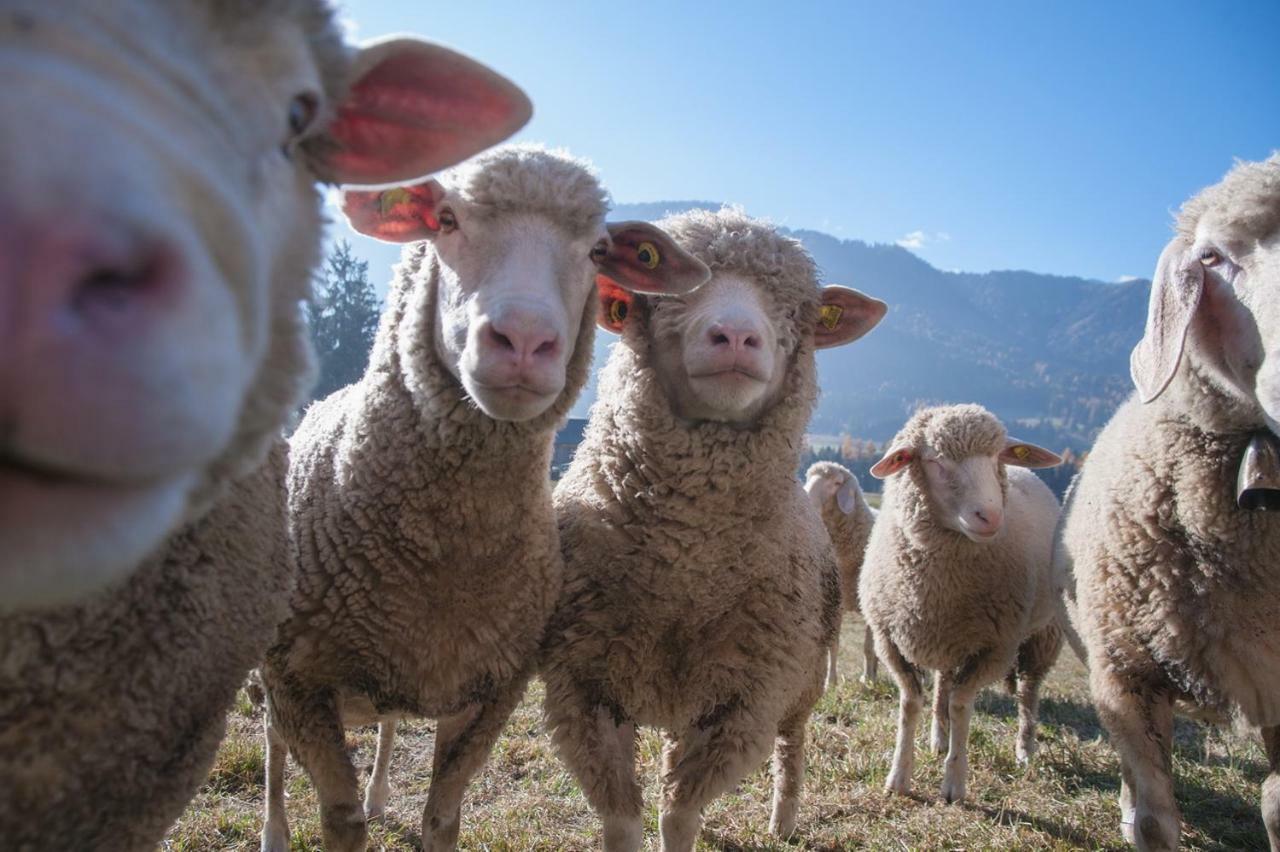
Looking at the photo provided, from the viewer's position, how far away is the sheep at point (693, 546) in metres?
2.59

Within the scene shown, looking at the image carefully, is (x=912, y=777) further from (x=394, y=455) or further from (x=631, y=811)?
(x=394, y=455)

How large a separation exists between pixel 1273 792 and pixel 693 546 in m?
2.21

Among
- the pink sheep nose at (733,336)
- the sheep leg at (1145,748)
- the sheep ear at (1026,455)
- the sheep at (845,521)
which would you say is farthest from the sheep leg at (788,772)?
the sheep at (845,521)

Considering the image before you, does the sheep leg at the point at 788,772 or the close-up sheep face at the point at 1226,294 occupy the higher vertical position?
the close-up sheep face at the point at 1226,294

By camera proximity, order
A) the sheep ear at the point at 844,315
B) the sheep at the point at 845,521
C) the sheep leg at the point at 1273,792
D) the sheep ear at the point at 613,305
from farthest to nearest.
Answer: the sheep at the point at 845,521 < the sheep ear at the point at 844,315 < the sheep ear at the point at 613,305 < the sheep leg at the point at 1273,792

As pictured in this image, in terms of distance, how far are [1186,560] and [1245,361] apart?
0.71m

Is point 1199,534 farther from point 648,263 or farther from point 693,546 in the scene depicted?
point 648,263

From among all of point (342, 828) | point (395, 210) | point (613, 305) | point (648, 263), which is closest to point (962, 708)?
point (613, 305)

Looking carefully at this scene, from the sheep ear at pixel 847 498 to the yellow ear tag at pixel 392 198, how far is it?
6034mm

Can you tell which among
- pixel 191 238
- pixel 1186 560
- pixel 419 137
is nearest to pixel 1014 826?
pixel 1186 560

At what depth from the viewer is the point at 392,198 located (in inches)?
94.0

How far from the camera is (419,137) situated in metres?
1.74

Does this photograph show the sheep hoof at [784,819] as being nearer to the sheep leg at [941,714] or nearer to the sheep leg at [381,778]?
the sheep leg at [941,714]

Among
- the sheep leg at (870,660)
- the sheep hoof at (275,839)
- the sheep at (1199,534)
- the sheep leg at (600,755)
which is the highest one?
the sheep at (1199,534)
